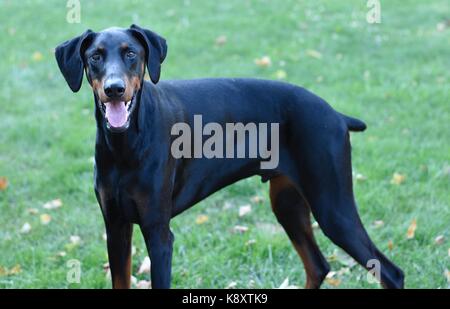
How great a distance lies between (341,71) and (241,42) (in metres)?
1.71

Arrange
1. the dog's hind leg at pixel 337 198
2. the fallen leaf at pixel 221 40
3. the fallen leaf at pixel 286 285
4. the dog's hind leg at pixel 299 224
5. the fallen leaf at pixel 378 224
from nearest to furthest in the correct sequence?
the dog's hind leg at pixel 337 198
the dog's hind leg at pixel 299 224
the fallen leaf at pixel 286 285
the fallen leaf at pixel 378 224
the fallen leaf at pixel 221 40

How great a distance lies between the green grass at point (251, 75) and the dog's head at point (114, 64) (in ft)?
5.20

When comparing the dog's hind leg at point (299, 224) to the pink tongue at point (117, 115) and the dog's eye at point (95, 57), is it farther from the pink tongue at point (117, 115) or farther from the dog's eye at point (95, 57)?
the dog's eye at point (95, 57)

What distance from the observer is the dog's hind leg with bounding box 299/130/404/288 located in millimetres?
3789

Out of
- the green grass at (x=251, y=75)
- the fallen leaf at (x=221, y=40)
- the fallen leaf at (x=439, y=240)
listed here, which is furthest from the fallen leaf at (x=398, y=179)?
the fallen leaf at (x=221, y=40)

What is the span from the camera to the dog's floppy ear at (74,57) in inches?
133

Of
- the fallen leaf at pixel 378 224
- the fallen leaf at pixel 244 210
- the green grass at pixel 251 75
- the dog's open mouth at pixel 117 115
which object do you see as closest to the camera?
the dog's open mouth at pixel 117 115

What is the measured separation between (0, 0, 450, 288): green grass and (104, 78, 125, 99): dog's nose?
5.73ft

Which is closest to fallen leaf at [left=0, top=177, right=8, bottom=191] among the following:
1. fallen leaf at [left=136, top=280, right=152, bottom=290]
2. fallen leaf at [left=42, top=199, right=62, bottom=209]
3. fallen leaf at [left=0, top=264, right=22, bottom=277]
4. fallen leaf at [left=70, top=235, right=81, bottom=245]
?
fallen leaf at [left=42, top=199, right=62, bottom=209]

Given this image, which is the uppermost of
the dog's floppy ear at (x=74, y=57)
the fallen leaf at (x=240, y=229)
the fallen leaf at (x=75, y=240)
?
the dog's floppy ear at (x=74, y=57)

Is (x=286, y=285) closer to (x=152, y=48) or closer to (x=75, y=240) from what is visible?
(x=75, y=240)

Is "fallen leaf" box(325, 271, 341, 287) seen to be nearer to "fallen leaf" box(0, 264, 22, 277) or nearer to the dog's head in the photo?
the dog's head

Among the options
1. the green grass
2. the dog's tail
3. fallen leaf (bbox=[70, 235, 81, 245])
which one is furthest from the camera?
fallen leaf (bbox=[70, 235, 81, 245])

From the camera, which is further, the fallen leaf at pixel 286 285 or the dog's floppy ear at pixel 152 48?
the fallen leaf at pixel 286 285
